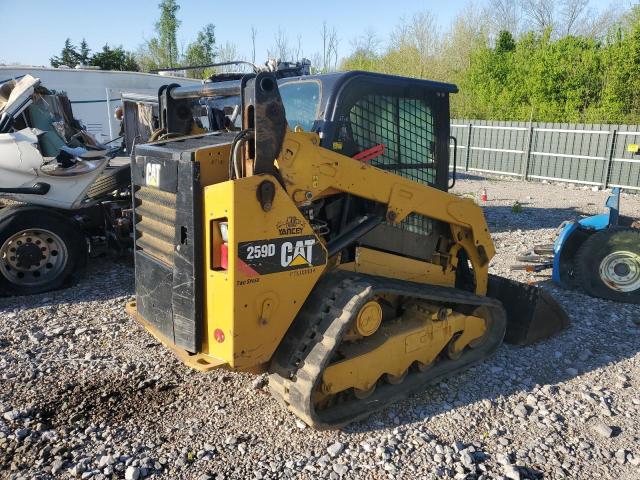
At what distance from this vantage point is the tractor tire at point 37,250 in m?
6.13

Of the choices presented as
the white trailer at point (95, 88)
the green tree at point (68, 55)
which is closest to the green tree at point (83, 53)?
the green tree at point (68, 55)

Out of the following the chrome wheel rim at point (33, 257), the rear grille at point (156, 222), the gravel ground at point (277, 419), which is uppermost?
the rear grille at point (156, 222)

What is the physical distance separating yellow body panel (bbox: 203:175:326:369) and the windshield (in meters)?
0.94

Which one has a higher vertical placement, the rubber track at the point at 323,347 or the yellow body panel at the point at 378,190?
the yellow body panel at the point at 378,190

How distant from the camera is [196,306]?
3.13 meters

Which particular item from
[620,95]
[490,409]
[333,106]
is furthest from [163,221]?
[620,95]

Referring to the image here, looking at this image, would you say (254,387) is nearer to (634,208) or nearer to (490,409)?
(490,409)

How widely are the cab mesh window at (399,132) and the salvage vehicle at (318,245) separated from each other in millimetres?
13

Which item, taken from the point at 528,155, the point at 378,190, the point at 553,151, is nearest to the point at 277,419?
the point at 378,190

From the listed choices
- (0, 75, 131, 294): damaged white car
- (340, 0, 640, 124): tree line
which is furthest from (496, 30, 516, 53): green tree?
(0, 75, 131, 294): damaged white car

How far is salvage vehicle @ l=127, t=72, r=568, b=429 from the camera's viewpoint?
118 inches

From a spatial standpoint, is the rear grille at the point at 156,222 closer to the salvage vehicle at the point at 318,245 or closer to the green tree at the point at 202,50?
the salvage vehicle at the point at 318,245

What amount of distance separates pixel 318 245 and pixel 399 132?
52.3 inches

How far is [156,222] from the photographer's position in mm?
3523
